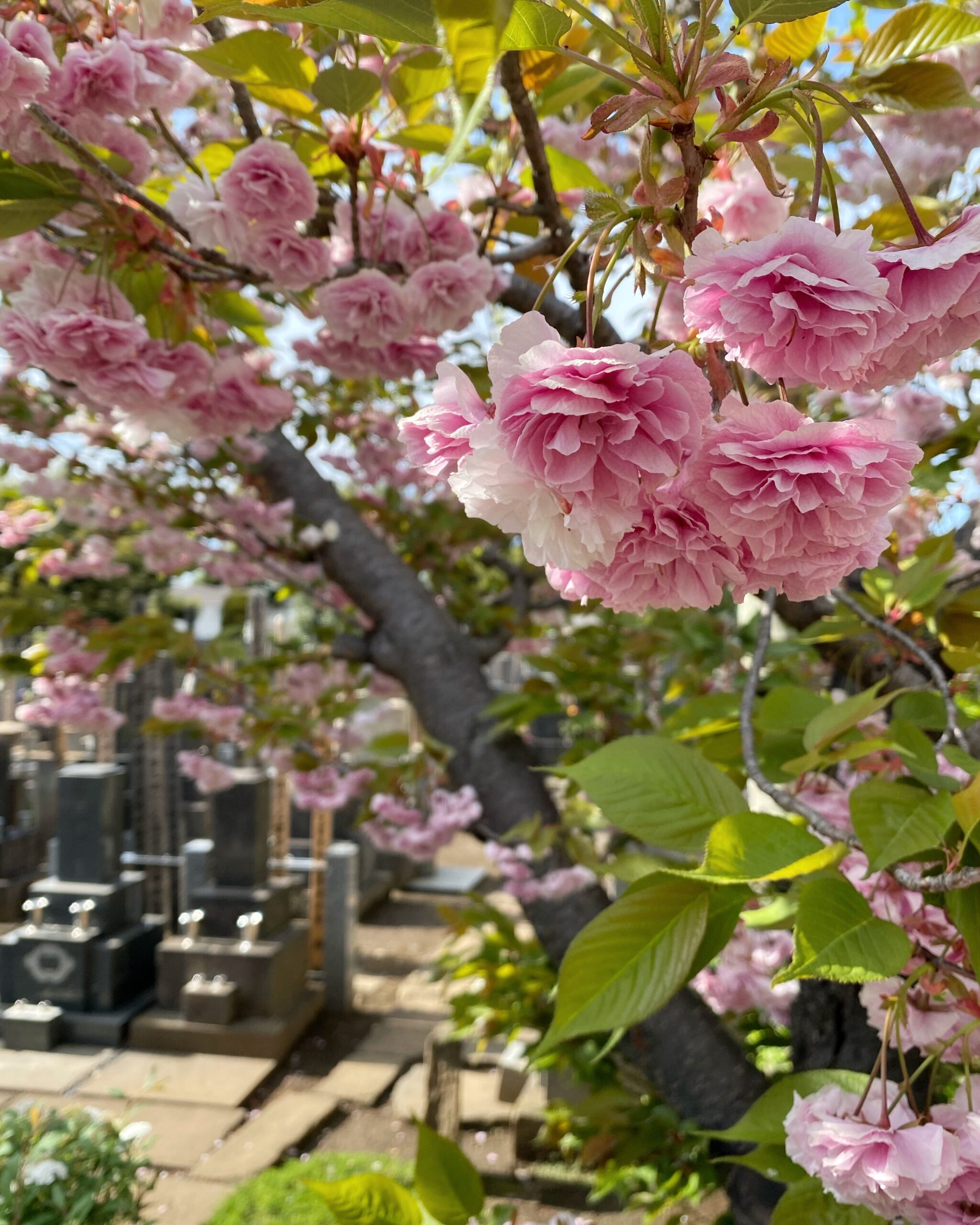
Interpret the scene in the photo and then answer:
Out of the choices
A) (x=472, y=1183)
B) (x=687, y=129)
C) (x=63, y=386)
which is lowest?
(x=472, y=1183)

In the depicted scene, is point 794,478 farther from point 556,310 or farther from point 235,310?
point 235,310

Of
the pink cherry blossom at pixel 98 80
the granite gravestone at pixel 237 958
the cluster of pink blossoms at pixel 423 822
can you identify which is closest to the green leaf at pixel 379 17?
the pink cherry blossom at pixel 98 80

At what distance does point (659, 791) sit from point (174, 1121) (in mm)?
3454

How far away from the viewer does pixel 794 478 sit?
16.8 inches

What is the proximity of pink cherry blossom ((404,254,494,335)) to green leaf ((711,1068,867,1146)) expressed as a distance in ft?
2.87

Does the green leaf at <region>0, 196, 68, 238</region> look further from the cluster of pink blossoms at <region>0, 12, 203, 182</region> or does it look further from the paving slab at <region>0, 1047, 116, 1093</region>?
the paving slab at <region>0, 1047, 116, 1093</region>

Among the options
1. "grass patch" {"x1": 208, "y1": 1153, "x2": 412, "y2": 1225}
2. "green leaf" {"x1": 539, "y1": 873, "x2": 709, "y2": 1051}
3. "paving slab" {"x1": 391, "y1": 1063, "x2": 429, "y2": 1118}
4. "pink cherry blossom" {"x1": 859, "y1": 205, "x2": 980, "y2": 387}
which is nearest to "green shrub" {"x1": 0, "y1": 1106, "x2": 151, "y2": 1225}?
"grass patch" {"x1": 208, "y1": 1153, "x2": 412, "y2": 1225}

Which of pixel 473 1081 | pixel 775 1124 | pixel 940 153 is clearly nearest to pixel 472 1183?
pixel 775 1124

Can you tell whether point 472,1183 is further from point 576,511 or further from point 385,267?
point 385,267

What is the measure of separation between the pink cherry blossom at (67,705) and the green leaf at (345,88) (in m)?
3.52

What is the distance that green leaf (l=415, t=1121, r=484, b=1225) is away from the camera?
0.96 metres

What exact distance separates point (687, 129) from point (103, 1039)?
15.3 ft

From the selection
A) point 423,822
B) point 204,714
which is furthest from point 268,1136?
point 204,714

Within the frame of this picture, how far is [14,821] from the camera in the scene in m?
6.08
